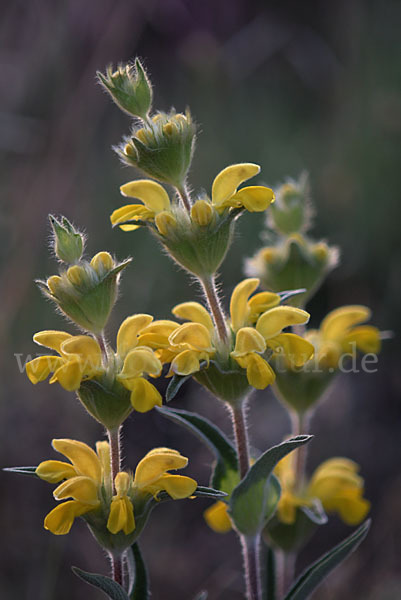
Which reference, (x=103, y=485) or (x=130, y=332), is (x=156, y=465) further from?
(x=130, y=332)

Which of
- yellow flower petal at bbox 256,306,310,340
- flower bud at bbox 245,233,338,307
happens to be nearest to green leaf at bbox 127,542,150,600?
yellow flower petal at bbox 256,306,310,340

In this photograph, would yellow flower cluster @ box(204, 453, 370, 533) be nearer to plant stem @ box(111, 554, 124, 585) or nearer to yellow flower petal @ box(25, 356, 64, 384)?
plant stem @ box(111, 554, 124, 585)

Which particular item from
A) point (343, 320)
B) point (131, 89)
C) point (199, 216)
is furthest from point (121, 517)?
point (343, 320)

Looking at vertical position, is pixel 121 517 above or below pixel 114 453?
below

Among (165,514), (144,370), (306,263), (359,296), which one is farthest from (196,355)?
(359,296)

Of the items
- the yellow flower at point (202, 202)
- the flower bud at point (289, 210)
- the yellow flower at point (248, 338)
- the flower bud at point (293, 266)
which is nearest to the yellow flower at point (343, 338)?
the flower bud at point (293, 266)

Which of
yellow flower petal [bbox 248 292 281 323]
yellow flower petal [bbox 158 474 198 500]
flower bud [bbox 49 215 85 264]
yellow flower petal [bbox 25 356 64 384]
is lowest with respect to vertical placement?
yellow flower petal [bbox 158 474 198 500]
